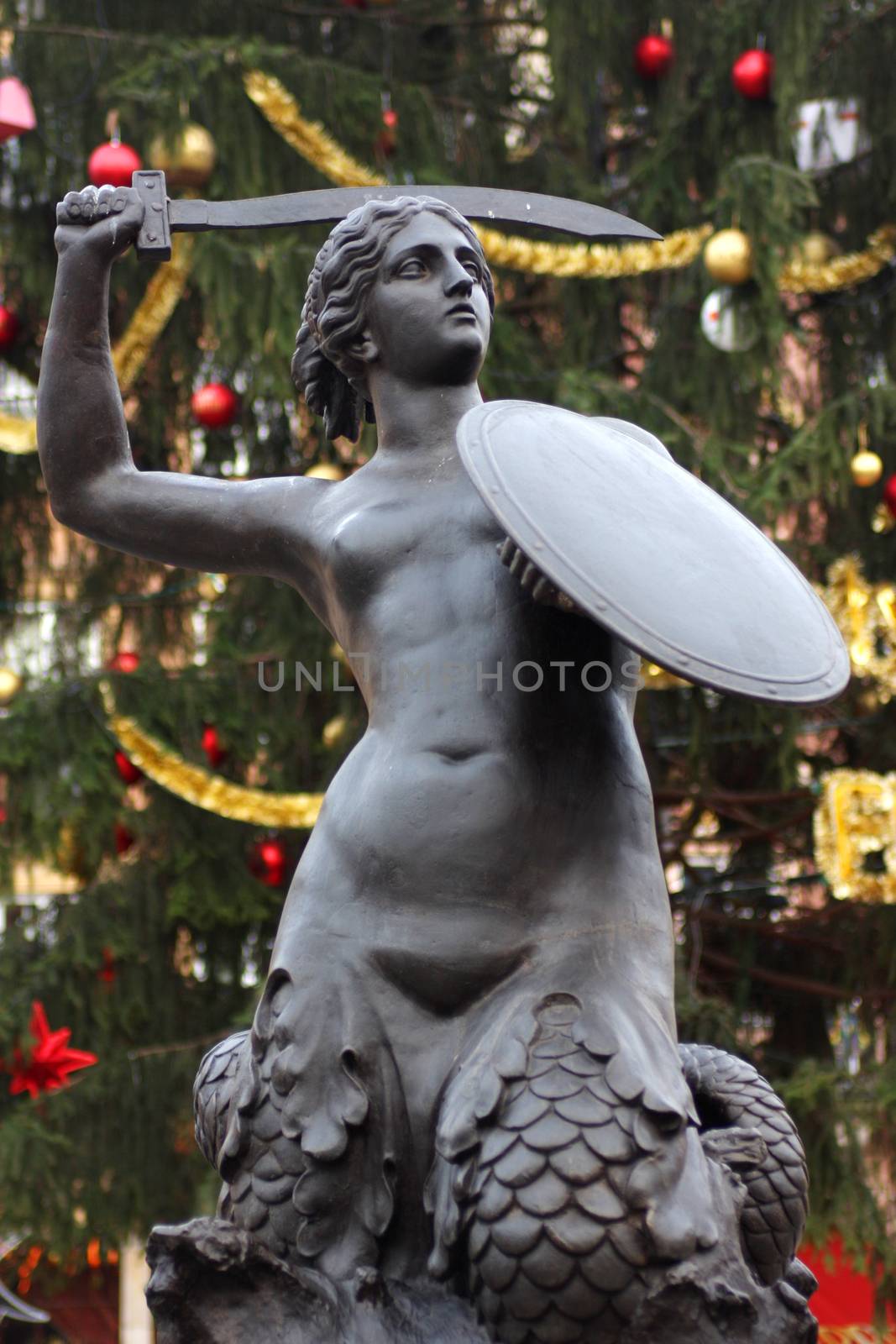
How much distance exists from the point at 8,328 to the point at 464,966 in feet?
25.5

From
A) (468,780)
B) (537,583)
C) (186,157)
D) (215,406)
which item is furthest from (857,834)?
(537,583)

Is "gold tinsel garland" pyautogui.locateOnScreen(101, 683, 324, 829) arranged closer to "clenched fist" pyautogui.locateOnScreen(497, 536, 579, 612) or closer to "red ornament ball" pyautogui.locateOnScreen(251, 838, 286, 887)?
"red ornament ball" pyautogui.locateOnScreen(251, 838, 286, 887)

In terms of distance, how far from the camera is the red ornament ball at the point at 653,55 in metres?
10.3

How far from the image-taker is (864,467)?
909 cm

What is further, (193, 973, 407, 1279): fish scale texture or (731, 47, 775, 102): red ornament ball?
(731, 47, 775, 102): red ornament ball

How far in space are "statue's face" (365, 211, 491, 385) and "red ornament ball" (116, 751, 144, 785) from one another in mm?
6323

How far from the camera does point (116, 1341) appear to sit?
15625 mm

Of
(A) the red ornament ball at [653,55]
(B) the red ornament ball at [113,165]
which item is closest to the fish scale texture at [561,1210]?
(B) the red ornament ball at [113,165]

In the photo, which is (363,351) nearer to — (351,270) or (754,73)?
(351,270)

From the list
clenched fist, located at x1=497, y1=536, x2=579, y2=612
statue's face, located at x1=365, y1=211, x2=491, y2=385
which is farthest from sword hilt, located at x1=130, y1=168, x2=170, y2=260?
clenched fist, located at x1=497, y1=536, x2=579, y2=612

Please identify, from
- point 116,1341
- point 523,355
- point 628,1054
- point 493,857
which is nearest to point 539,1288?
point 628,1054

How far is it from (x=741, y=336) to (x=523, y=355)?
123 centimetres

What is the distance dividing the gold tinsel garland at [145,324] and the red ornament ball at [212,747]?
59.9 inches

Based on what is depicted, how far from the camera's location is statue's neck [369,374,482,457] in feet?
10.6
